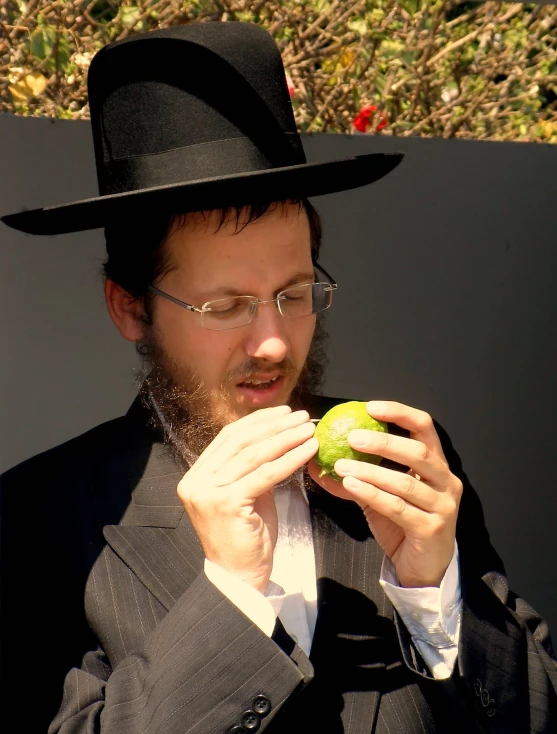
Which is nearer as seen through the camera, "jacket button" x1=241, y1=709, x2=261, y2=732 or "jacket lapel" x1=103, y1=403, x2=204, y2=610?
"jacket button" x1=241, y1=709, x2=261, y2=732

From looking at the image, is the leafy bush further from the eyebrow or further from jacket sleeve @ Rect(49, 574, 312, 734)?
jacket sleeve @ Rect(49, 574, 312, 734)

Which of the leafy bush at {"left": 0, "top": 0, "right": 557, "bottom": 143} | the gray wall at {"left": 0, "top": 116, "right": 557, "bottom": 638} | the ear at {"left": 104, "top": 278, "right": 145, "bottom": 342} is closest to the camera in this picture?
the ear at {"left": 104, "top": 278, "right": 145, "bottom": 342}

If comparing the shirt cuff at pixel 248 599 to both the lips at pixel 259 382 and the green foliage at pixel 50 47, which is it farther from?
the green foliage at pixel 50 47

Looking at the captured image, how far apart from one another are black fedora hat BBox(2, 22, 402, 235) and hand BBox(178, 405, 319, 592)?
2.22 ft

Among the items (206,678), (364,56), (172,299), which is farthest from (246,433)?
(364,56)

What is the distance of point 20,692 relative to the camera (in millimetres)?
2297

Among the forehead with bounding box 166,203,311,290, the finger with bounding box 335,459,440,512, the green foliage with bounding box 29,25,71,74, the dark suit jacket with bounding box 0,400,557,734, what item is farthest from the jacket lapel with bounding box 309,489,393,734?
the green foliage with bounding box 29,25,71,74

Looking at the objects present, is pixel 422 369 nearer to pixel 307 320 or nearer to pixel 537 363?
pixel 537 363

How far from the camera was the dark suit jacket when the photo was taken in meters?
1.92

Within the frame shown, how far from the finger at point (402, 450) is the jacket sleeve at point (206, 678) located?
1.48 ft

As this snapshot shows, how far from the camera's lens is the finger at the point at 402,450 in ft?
6.40

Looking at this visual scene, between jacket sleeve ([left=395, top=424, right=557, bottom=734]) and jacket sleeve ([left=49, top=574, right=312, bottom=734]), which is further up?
jacket sleeve ([left=49, top=574, right=312, bottom=734])

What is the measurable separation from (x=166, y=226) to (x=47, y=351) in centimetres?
122

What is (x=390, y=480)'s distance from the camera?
1951 millimetres
